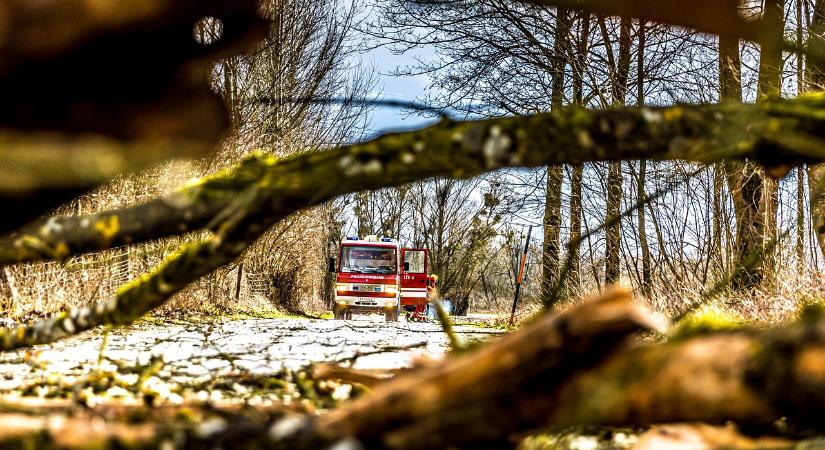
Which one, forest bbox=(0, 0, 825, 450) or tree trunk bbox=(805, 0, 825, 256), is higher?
tree trunk bbox=(805, 0, 825, 256)

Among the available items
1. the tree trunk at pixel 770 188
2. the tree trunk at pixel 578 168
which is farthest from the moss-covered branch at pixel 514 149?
the tree trunk at pixel 578 168

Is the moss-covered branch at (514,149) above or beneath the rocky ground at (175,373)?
above

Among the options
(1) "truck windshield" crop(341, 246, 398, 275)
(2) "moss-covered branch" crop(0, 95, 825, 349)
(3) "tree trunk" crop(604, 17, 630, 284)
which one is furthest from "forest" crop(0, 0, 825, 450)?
(1) "truck windshield" crop(341, 246, 398, 275)

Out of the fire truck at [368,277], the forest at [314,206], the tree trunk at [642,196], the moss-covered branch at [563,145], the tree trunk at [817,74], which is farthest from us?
the fire truck at [368,277]

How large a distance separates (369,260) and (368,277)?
52 centimetres

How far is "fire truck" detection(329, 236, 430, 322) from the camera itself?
15055 millimetres

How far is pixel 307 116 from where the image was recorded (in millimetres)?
16688

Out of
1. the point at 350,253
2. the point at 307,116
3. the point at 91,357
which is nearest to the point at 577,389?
the point at 91,357

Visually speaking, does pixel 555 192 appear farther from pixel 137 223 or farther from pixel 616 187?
pixel 137 223

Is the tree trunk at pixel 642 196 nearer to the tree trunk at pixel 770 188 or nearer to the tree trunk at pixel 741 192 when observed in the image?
the tree trunk at pixel 741 192

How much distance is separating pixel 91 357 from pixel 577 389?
303 cm

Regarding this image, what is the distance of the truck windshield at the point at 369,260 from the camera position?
50.9 ft

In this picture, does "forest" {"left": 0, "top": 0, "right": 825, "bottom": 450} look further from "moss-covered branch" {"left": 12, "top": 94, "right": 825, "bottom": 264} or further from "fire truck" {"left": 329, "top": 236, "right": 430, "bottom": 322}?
"fire truck" {"left": 329, "top": 236, "right": 430, "bottom": 322}

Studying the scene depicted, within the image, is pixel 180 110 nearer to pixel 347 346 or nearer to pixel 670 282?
pixel 347 346
